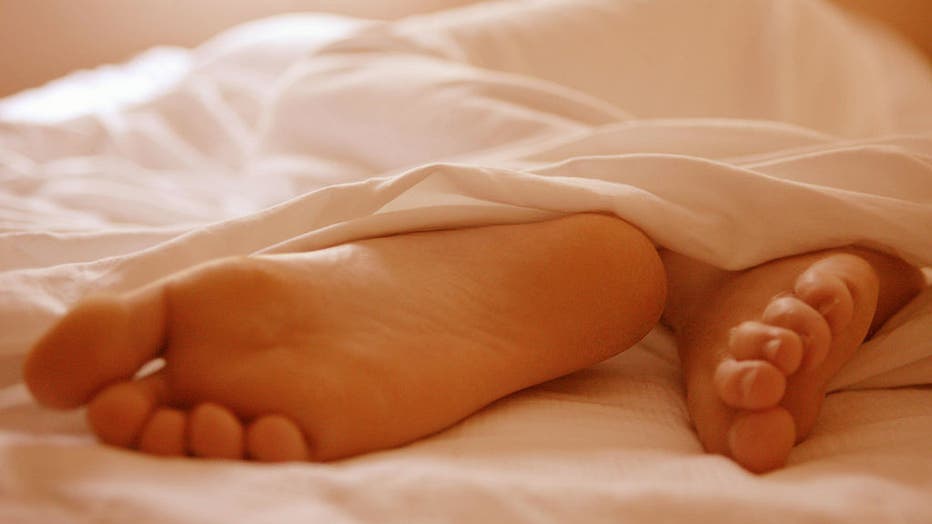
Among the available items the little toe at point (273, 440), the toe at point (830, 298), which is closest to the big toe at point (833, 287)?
the toe at point (830, 298)

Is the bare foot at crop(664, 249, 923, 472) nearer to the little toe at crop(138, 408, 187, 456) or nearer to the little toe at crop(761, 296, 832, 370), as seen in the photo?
the little toe at crop(761, 296, 832, 370)

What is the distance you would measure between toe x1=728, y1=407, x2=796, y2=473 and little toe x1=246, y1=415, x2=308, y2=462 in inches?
10.7

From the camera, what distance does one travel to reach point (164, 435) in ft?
1.47

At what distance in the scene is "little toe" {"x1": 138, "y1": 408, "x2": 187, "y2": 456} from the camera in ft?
1.47

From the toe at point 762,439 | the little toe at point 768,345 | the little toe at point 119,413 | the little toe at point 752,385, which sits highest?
the little toe at point 119,413

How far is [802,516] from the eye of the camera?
422 millimetres

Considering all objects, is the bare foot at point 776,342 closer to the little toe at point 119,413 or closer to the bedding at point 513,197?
the bedding at point 513,197

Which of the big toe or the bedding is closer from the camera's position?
the bedding

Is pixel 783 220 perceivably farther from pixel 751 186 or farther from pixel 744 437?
pixel 744 437

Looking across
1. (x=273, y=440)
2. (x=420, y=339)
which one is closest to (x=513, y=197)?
(x=420, y=339)

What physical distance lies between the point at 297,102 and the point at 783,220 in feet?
2.06

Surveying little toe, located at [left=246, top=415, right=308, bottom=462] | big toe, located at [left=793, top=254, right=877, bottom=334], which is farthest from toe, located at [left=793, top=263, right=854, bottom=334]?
little toe, located at [left=246, top=415, right=308, bottom=462]

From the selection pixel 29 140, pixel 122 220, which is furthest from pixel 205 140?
pixel 122 220

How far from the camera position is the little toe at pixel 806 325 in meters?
0.52
